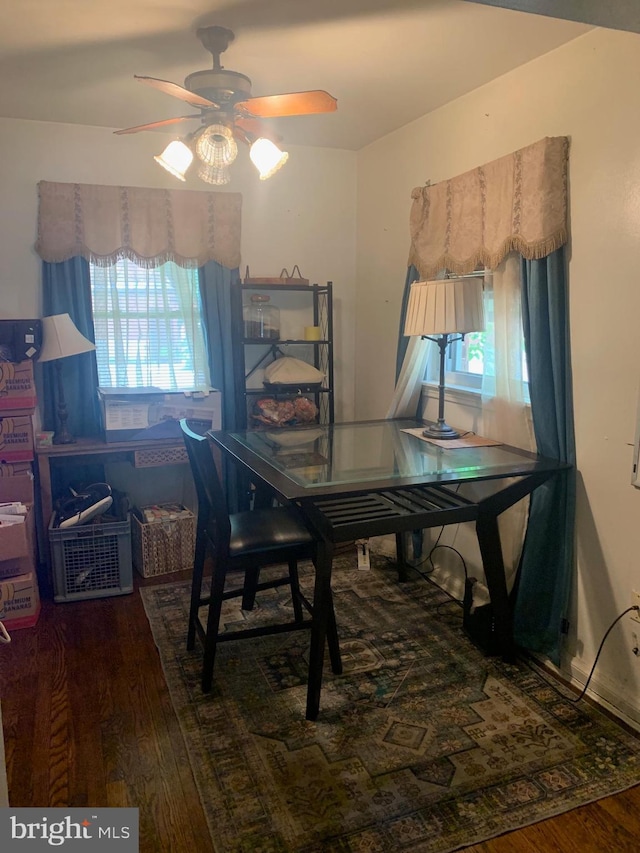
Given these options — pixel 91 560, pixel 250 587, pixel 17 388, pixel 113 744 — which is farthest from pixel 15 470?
pixel 113 744

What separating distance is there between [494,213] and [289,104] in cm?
95

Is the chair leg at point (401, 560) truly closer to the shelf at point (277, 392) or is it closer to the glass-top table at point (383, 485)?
the glass-top table at point (383, 485)

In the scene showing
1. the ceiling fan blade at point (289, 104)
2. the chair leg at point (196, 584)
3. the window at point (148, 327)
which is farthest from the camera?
the window at point (148, 327)

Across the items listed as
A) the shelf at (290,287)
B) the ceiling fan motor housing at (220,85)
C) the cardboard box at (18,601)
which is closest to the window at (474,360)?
A: the shelf at (290,287)

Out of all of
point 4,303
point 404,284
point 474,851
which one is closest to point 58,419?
point 4,303

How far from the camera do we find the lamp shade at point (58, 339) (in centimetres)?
313

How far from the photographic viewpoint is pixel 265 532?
2.39 meters

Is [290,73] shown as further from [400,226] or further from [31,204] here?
[31,204]

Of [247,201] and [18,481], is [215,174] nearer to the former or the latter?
[247,201]

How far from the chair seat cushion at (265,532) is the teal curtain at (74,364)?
140cm

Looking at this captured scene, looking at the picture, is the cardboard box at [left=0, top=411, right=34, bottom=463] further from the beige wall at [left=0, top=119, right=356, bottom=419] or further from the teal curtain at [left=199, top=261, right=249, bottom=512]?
the teal curtain at [left=199, top=261, right=249, bottom=512]

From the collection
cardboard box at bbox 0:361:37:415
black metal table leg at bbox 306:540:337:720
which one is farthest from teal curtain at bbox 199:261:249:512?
black metal table leg at bbox 306:540:337:720

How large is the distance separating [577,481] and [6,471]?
2553 mm

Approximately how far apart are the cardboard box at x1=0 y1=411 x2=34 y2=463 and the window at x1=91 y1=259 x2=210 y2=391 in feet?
2.07
